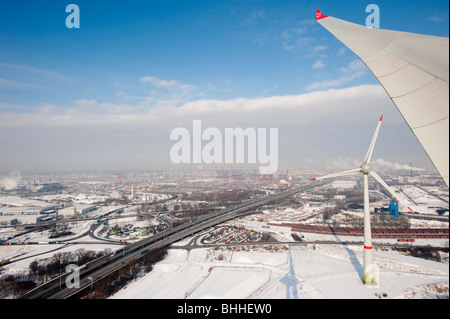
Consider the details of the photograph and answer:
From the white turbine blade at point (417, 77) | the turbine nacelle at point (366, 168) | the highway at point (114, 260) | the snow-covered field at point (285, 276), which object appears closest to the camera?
the white turbine blade at point (417, 77)

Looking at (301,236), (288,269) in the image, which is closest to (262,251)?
(288,269)

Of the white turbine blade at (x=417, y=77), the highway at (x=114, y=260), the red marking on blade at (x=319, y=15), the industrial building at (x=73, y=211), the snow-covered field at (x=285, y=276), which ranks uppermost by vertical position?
the red marking on blade at (x=319, y=15)

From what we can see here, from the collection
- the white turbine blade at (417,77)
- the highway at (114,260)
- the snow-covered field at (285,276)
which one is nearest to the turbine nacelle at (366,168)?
the snow-covered field at (285,276)

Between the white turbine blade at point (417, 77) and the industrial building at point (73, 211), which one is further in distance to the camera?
the industrial building at point (73, 211)

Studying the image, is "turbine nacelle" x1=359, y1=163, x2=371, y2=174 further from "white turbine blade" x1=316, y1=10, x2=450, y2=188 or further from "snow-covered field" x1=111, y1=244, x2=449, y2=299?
"white turbine blade" x1=316, y1=10, x2=450, y2=188

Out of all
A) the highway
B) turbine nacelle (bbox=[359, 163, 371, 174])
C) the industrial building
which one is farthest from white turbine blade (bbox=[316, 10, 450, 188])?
the industrial building

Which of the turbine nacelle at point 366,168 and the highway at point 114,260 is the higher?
the turbine nacelle at point 366,168

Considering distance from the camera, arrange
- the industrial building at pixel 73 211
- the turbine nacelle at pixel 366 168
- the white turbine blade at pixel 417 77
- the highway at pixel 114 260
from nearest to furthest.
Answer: the white turbine blade at pixel 417 77
the turbine nacelle at pixel 366 168
the highway at pixel 114 260
the industrial building at pixel 73 211

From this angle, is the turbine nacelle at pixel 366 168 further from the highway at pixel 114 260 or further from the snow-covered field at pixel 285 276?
the highway at pixel 114 260

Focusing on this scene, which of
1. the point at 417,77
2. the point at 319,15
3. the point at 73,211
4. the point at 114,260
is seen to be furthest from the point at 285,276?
the point at 73,211

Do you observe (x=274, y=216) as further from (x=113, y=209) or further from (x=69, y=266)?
(x=113, y=209)

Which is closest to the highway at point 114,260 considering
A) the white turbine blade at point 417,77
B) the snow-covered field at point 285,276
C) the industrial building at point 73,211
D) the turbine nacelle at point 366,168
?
the snow-covered field at point 285,276
